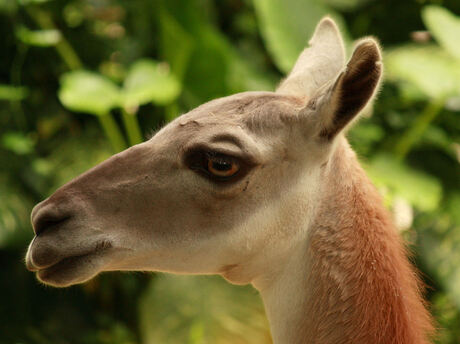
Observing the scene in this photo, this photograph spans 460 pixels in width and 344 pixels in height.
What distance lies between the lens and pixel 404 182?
315cm

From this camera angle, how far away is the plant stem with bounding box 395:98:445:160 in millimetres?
3382

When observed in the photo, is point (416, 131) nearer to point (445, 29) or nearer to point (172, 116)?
point (445, 29)

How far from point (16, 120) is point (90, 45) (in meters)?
0.74

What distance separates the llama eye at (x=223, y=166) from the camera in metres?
1.35

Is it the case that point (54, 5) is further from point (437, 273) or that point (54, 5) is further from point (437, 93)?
point (437, 273)

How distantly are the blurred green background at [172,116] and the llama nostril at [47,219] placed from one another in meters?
1.42

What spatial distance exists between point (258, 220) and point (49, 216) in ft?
1.57

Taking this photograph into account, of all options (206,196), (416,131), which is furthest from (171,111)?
(206,196)

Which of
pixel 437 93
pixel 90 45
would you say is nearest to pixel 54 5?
pixel 90 45

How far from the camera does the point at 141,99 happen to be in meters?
3.07

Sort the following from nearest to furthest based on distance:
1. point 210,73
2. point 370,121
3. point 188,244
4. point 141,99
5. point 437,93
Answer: point 188,244 → point 437,93 → point 141,99 → point 210,73 → point 370,121

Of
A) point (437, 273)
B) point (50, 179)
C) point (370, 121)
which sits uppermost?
point (370, 121)

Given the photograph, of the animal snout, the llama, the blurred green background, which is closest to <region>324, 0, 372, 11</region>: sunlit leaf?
the blurred green background

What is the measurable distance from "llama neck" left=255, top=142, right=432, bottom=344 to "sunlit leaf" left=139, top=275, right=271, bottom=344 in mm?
1648
